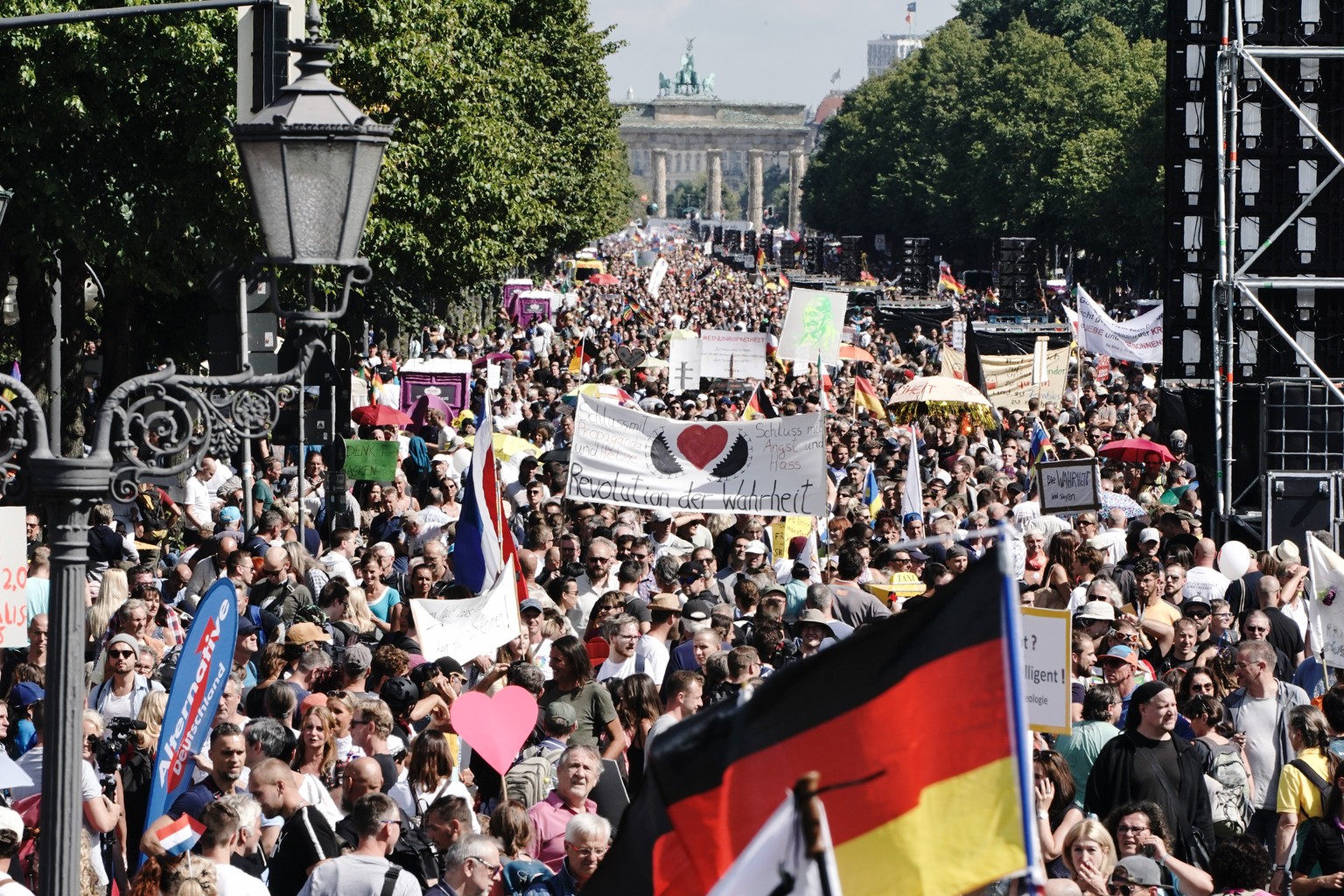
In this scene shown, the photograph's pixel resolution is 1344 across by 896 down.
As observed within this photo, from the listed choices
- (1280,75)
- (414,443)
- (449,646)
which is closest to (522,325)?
(414,443)

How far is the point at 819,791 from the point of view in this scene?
409cm

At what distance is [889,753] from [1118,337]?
24.9 meters

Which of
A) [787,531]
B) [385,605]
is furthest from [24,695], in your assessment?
[787,531]

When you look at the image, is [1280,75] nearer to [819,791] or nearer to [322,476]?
[322,476]

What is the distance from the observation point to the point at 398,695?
966cm

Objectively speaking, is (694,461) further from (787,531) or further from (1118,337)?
(1118,337)

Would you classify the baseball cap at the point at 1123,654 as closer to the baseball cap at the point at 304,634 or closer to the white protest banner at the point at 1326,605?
the white protest banner at the point at 1326,605

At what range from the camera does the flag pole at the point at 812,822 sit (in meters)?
3.77

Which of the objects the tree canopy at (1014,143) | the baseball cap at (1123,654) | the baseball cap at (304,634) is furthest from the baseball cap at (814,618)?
the tree canopy at (1014,143)

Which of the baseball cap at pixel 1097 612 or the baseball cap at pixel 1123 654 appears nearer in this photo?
the baseball cap at pixel 1123 654

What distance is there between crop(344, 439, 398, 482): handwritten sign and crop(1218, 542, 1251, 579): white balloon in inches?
269

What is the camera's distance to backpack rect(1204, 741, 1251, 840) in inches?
342

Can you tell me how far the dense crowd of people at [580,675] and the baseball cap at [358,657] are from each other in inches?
0.7

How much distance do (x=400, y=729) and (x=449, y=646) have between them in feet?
3.19
